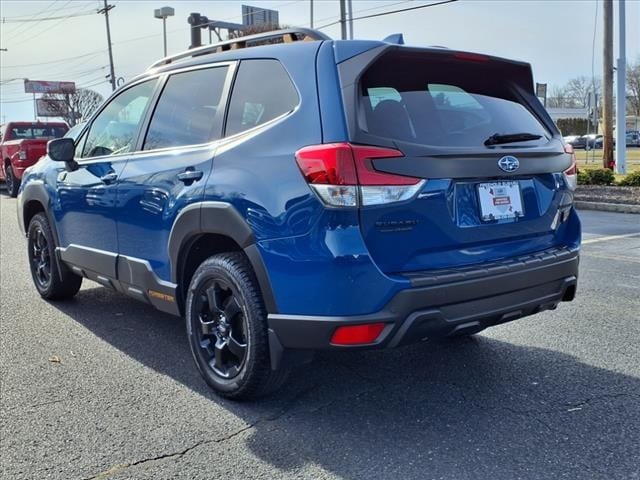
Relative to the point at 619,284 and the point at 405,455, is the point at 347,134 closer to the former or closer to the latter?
the point at 405,455

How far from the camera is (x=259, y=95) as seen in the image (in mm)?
3477

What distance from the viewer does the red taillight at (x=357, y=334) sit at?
2904mm

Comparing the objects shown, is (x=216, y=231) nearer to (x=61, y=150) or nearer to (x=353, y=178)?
(x=353, y=178)

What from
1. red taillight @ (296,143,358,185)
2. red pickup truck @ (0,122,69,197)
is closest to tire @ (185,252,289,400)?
red taillight @ (296,143,358,185)

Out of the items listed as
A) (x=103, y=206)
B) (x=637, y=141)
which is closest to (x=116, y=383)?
(x=103, y=206)

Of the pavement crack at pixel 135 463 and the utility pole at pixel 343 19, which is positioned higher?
the utility pole at pixel 343 19

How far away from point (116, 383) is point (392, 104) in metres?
2.27

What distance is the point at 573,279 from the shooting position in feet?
11.8

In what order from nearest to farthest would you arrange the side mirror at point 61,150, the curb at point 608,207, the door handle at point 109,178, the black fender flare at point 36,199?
1. the door handle at point 109,178
2. the side mirror at point 61,150
3. the black fender flare at point 36,199
4. the curb at point 608,207

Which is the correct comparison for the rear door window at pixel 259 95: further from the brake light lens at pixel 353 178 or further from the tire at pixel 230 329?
the tire at pixel 230 329

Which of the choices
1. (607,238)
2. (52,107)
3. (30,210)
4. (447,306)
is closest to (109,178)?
(30,210)

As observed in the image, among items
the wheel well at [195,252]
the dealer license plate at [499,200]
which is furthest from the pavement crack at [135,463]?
the dealer license plate at [499,200]

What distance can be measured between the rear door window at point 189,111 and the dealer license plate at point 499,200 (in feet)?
4.75

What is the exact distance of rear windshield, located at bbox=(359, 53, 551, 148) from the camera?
122 inches
